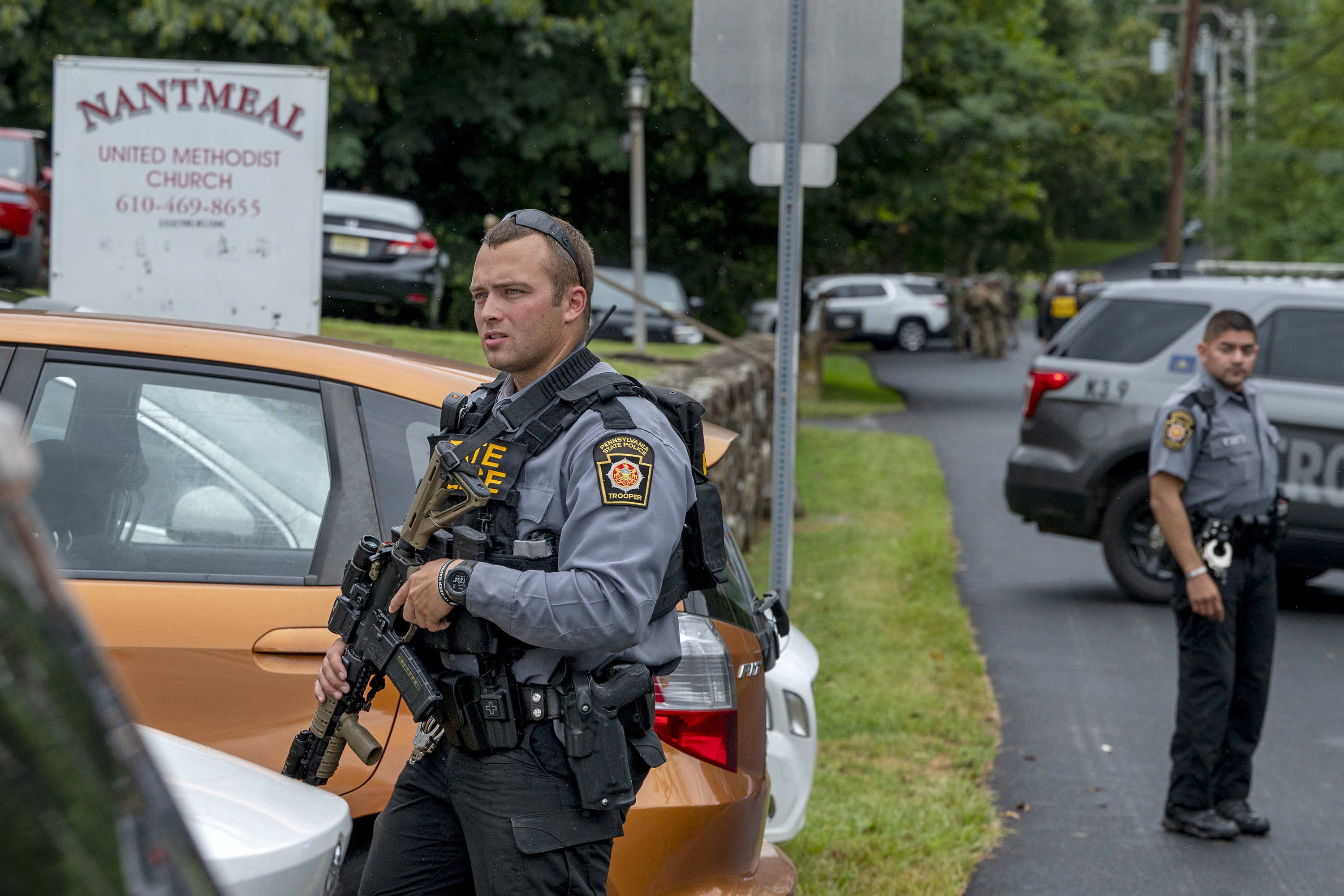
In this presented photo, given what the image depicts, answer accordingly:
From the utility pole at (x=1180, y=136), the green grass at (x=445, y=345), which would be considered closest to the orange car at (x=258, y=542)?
the green grass at (x=445, y=345)

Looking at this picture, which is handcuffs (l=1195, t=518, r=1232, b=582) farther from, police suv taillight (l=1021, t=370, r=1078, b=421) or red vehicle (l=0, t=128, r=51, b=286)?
red vehicle (l=0, t=128, r=51, b=286)

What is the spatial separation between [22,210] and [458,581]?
10.0 meters

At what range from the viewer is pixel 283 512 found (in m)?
2.93

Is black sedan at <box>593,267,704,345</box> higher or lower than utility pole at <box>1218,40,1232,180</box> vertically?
lower

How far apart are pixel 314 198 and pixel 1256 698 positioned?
4.74 metres

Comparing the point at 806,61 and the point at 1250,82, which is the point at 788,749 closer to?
the point at 806,61

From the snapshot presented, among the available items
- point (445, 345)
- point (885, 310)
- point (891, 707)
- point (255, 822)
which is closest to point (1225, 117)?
point (885, 310)

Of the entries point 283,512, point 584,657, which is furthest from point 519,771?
point 283,512

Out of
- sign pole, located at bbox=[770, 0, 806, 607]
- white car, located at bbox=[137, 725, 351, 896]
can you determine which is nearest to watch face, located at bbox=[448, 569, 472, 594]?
white car, located at bbox=[137, 725, 351, 896]

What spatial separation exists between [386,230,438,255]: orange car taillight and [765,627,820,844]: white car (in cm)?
980

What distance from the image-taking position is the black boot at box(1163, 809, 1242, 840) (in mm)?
4777

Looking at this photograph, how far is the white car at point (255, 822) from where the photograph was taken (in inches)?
66.8

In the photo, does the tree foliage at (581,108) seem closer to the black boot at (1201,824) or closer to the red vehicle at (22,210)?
the red vehicle at (22,210)

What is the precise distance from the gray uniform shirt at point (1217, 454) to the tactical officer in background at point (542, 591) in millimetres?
2906
